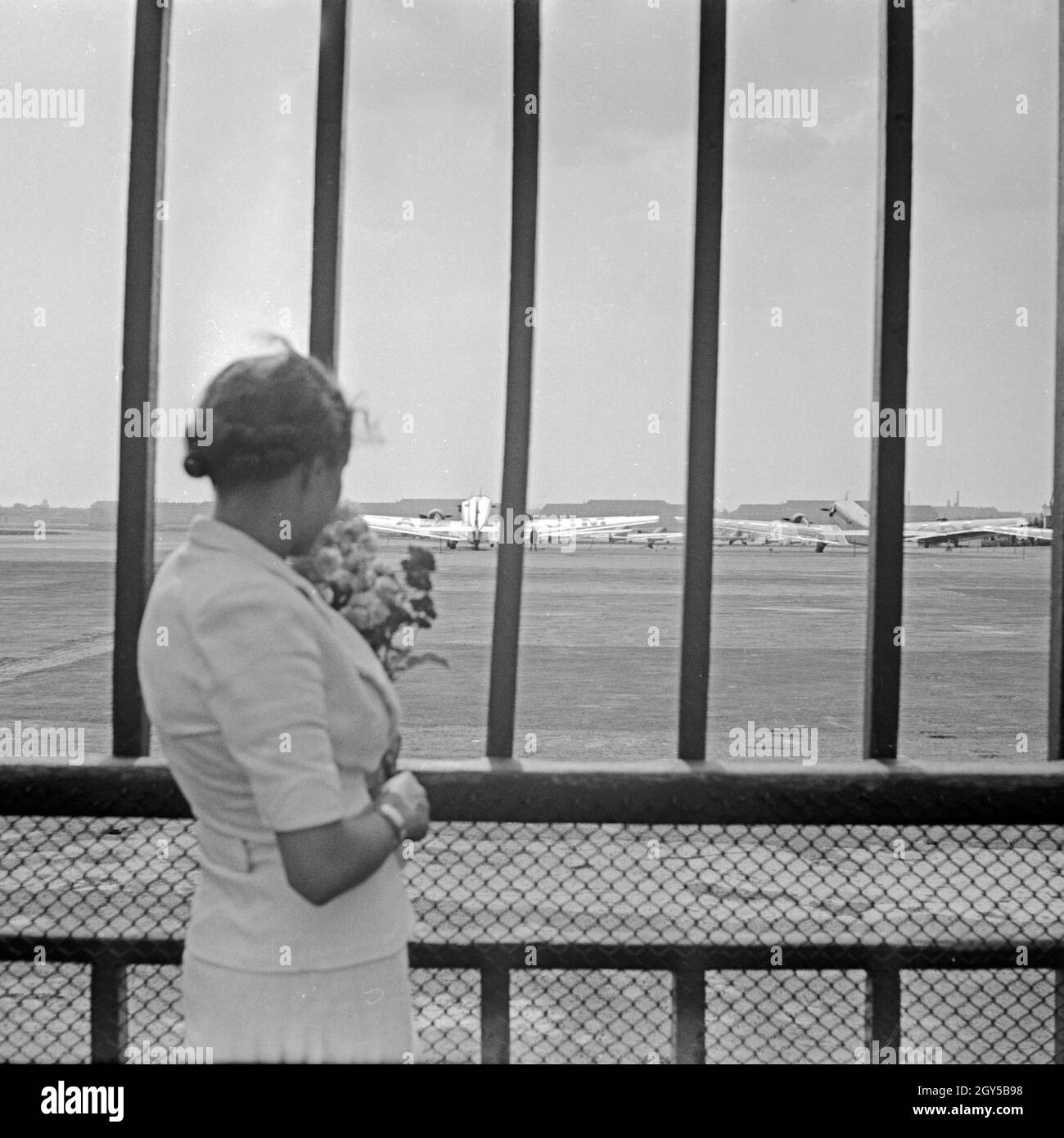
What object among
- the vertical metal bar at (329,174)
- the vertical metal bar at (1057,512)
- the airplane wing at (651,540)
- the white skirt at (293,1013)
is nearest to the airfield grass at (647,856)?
the vertical metal bar at (1057,512)

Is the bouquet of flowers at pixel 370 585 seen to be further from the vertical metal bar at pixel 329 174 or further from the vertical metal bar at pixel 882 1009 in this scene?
the vertical metal bar at pixel 882 1009

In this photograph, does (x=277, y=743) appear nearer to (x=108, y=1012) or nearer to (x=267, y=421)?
(x=267, y=421)

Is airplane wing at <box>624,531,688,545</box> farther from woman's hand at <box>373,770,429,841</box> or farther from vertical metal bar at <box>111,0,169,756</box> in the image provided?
Result: woman's hand at <box>373,770,429,841</box>

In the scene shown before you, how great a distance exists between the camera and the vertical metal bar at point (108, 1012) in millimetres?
2369

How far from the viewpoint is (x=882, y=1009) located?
2389 mm

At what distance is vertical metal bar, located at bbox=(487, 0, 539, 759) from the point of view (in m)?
2.51

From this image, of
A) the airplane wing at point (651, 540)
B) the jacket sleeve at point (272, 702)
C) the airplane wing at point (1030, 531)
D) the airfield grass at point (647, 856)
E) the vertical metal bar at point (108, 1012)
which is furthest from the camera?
the airplane wing at point (651, 540)

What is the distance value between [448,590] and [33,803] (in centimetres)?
3169

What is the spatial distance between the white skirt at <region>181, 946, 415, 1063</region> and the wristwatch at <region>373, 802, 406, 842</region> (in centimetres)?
17

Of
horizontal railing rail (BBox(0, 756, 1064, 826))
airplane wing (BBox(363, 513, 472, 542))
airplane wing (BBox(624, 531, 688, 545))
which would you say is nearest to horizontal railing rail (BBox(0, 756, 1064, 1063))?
horizontal railing rail (BBox(0, 756, 1064, 826))

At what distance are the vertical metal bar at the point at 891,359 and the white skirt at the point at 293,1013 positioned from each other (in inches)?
57.4

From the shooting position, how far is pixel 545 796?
2.28m

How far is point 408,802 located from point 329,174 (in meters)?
1.68
